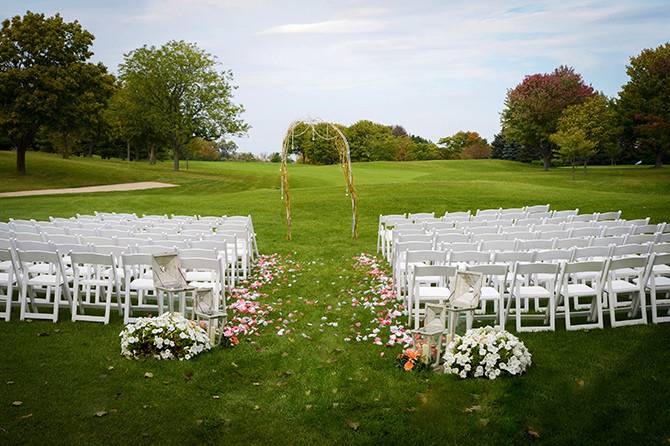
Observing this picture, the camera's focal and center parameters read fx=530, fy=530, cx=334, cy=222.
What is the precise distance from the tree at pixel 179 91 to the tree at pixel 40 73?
1077cm

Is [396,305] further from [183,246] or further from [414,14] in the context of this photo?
[414,14]

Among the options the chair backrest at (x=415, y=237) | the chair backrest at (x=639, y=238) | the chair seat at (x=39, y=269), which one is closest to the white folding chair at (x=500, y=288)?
the chair backrest at (x=415, y=237)

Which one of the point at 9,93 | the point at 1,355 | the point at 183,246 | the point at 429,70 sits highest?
the point at 429,70

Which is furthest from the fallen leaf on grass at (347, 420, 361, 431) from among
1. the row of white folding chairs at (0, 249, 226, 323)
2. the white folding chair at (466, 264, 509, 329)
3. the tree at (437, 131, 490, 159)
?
the tree at (437, 131, 490, 159)

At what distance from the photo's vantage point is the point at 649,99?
4691cm

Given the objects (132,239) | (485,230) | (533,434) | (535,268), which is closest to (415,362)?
(533,434)

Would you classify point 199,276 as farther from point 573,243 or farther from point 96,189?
point 96,189

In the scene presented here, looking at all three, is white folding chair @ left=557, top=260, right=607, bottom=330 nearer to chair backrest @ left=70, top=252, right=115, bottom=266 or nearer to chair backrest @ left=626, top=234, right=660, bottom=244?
chair backrest @ left=626, top=234, right=660, bottom=244

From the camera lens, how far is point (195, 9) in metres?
30.3

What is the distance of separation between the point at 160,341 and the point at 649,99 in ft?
170

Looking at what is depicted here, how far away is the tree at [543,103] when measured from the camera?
174ft

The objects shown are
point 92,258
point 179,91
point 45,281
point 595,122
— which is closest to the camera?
point 92,258

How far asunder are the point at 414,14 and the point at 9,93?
26602 mm

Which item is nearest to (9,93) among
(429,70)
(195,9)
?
(195,9)
